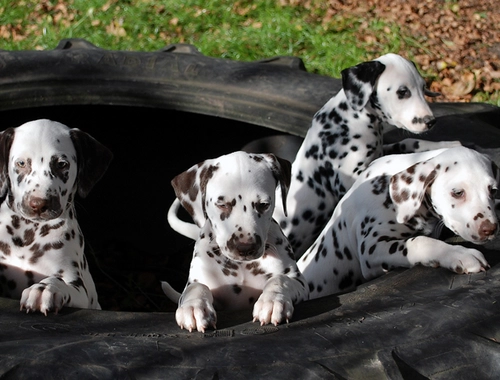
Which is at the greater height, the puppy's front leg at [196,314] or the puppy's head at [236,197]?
the puppy's head at [236,197]

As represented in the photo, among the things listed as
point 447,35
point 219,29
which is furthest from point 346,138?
point 447,35

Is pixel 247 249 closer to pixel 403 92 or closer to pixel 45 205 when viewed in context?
pixel 45 205

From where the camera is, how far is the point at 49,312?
14.1 ft

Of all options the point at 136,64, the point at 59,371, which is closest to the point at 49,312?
the point at 59,371

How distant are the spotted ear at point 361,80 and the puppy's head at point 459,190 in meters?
1.35

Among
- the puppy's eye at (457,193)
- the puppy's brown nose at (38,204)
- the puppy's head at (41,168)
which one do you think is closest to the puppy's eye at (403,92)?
the puppy's eye at (457,193)

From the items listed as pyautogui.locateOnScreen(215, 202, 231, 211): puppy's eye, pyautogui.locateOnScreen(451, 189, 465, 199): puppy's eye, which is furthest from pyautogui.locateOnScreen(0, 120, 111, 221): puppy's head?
pyautogui.locateOnScreen(451, 189, 465, 199): puppy's eye

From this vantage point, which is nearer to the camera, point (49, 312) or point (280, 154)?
point (49, 312)

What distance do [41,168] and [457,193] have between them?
2355 millimetres

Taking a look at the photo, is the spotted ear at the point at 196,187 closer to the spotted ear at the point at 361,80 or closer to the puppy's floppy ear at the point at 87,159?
the puppy's floppy ear at the point at 87,159

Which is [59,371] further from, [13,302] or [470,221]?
[470,221]

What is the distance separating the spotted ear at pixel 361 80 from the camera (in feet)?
20.8

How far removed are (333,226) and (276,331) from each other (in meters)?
1.97

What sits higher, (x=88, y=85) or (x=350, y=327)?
(x=88, y=85)
